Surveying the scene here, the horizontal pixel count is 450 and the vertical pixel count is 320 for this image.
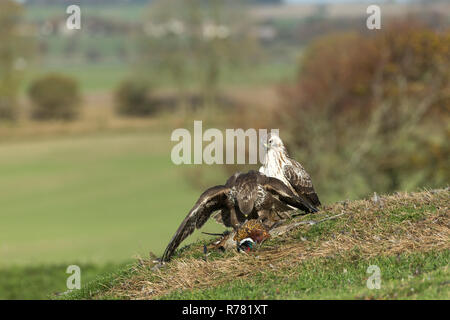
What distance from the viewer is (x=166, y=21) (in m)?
58.9

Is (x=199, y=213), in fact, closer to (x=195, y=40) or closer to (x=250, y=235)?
(x=250, y=235)

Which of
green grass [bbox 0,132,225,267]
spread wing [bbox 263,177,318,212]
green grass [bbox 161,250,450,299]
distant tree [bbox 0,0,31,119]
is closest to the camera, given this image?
green grass [bbox 161,250,450,299]

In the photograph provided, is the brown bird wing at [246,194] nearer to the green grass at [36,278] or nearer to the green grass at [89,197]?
the green grass at [36,278]

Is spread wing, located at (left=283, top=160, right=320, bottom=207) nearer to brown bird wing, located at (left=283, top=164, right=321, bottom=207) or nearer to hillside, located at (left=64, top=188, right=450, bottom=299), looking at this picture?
brown bird wing, located at (left=283, top=164, right=321, bottom=207)

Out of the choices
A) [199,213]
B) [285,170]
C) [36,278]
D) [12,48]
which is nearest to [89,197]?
[12,48]

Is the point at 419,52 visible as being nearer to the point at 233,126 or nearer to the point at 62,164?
the point at 233,126

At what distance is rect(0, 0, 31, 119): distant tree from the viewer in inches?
2822

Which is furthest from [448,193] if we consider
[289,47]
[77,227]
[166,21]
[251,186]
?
[289,47]

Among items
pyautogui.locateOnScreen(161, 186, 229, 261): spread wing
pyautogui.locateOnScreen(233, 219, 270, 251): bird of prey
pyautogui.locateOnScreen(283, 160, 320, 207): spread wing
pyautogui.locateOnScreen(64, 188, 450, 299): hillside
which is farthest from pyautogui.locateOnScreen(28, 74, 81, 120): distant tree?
pyautogui.locateOnScreen(233, 219, 270, 251): bird of prey

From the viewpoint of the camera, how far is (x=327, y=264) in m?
8.82

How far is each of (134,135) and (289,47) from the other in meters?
27.3

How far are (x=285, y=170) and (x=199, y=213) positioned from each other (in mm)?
1941

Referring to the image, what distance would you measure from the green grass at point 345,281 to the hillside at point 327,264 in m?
0.01

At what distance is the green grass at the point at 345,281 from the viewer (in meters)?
7.52
